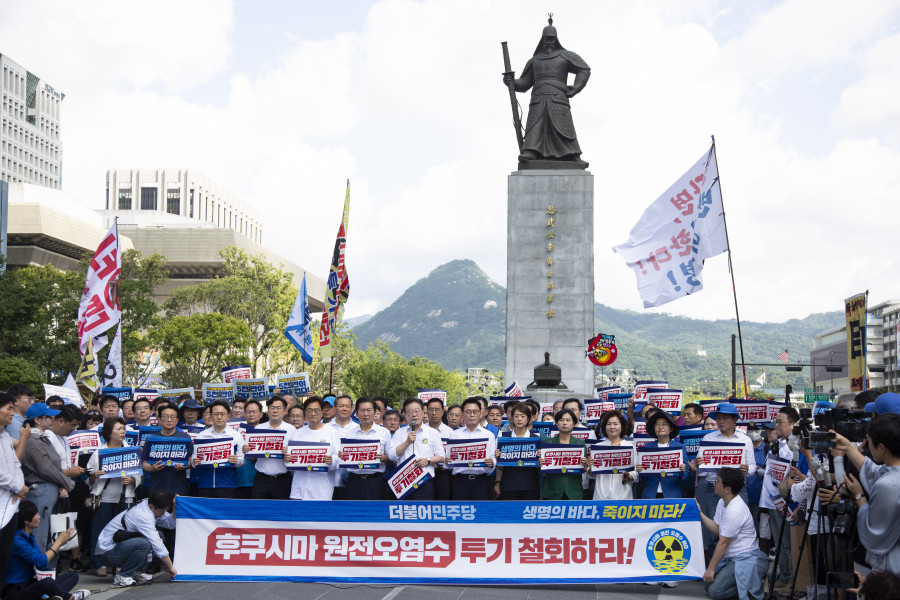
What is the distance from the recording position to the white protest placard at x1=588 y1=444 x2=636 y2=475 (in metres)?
9.70

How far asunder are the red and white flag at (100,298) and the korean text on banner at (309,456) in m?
8.70

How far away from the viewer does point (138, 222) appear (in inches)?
4469

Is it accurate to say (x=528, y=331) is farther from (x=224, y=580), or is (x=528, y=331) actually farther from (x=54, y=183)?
(x=54, y=183)

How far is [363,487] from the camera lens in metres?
10.2

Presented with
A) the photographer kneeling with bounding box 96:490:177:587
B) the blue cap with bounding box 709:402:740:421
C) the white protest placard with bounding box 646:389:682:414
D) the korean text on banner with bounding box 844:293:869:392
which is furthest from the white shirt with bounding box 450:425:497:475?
the korean text on banner with bounding box 844:293:869:392

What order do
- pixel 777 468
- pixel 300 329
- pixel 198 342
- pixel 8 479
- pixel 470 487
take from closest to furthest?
pixel 8 479 < pixel 777 468 < pixel 470 487 < pixel 300 329 < pixel 198 342

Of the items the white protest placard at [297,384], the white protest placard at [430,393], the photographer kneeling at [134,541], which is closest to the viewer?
the photographer kneeling at [134,541]

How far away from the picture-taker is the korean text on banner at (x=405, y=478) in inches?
386

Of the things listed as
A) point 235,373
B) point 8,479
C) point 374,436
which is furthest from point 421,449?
point 235,373

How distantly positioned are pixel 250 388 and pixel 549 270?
12.1 metres

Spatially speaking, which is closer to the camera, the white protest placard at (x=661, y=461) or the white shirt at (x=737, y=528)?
the white shirt at (x=737, y=528)

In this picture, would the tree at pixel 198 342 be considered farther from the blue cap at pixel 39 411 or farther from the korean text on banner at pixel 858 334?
the blue cap at pixel 39 411

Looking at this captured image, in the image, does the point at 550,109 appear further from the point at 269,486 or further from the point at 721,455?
the point at 269,486

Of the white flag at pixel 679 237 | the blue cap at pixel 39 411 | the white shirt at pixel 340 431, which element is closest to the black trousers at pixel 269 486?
the white shirt at pixel 340 431
